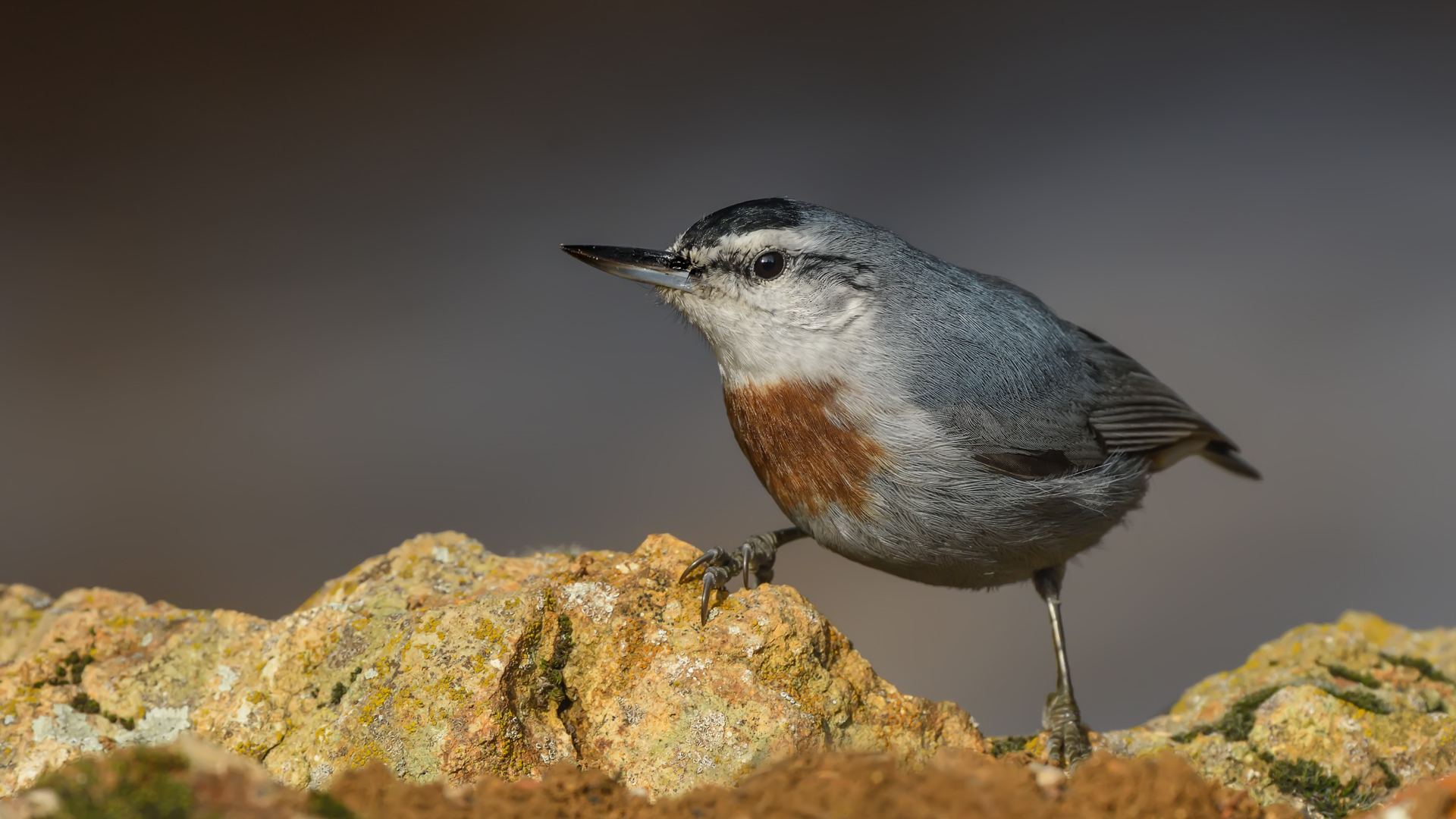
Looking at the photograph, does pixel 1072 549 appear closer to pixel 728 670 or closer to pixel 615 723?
pixel 728 670

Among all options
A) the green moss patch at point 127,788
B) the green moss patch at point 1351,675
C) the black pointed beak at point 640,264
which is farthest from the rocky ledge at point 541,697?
the black pointed beak at point 640,264

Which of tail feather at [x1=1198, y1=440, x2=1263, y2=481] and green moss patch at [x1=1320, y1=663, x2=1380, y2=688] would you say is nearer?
green moss patch at [x1=1320, y1=663, x2=1380, y2=688]

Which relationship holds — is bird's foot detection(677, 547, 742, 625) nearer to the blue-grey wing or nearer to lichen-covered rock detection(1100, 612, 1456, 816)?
the blue-grey wing

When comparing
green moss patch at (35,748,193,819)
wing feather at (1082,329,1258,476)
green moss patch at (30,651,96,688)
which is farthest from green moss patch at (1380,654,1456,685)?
green moss patch at (30,651,96,688)

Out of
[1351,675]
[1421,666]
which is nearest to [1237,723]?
[1351,675]

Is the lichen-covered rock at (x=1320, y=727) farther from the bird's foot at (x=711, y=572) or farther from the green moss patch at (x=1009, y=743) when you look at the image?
the bird's foot at (x=711, y=572)
